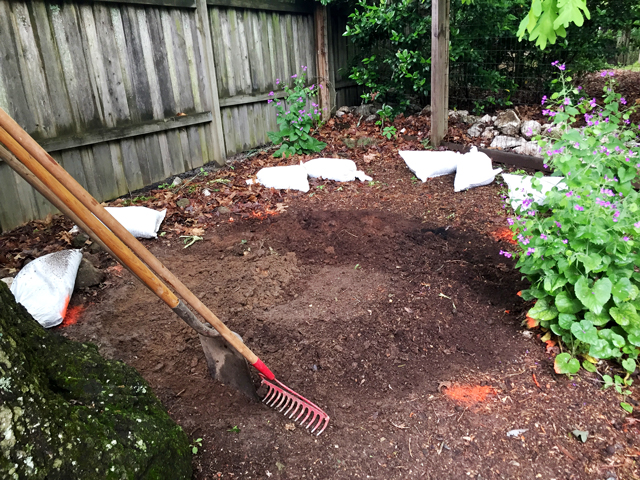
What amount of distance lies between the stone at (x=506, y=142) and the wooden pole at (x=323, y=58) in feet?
9.71

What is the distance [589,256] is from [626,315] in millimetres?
315

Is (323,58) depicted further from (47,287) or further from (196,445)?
(196,445)

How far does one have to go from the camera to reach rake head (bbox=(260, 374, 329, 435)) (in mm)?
1916

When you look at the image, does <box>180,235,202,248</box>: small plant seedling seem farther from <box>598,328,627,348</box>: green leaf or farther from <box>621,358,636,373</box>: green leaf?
<box>621,358,636,373</box>: green leaf

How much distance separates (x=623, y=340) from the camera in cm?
203

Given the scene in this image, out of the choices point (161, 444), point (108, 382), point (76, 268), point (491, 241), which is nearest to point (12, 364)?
point (108, 382)

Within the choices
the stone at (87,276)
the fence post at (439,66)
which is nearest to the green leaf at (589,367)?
the stone at (87,276)

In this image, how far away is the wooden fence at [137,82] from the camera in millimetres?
3848

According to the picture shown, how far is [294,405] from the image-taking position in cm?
207

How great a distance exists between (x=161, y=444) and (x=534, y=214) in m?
2.07

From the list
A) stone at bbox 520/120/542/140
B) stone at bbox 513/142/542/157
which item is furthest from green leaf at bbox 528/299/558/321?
stone at bbox 520/120/542/140

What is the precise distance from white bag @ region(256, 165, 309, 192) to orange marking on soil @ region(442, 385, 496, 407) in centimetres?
317

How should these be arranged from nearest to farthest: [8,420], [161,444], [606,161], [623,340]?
[8,420], [161,444], [623,340], [606,161]

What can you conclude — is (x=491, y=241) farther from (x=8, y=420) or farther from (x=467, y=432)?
(x=8, y=420)
